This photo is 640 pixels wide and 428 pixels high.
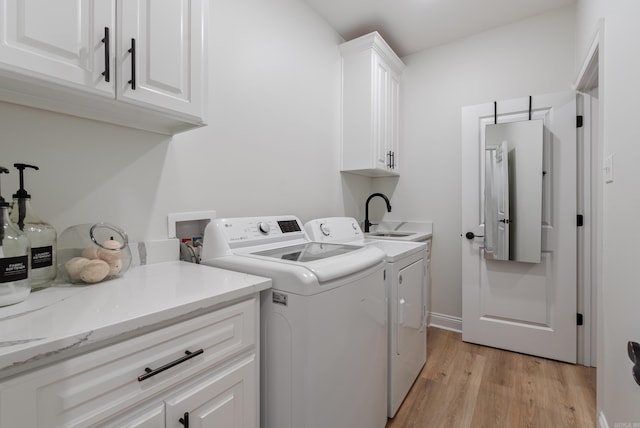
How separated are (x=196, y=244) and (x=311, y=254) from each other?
0.57 metres

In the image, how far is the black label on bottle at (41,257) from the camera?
89 cm

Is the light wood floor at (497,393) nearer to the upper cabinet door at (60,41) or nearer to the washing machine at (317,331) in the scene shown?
the washing machine at (317,331)

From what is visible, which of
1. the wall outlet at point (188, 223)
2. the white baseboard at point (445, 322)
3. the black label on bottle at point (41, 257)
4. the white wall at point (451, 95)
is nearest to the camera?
the black label on bottle at point (41, 257)

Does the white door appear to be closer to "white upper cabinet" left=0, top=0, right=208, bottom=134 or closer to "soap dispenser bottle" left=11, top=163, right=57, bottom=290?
"white upper cabinet" left=0, top=0, right=208, bottom=134

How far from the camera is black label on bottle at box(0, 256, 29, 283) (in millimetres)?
733

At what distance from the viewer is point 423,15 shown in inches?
94.0

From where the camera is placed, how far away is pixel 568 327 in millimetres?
2223

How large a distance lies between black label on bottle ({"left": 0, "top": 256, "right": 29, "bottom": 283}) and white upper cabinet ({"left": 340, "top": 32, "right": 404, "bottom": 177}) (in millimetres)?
2144

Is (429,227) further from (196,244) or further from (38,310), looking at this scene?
(38,310)

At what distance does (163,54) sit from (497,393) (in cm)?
250

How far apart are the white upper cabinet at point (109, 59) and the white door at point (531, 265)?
2.27 meters

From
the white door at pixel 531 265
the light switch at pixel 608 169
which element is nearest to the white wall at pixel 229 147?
the white door at pixel 531 265

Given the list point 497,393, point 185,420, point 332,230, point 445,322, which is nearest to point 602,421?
point 497,393

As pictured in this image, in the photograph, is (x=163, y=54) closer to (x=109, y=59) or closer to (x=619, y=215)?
(x=109, y=59)
